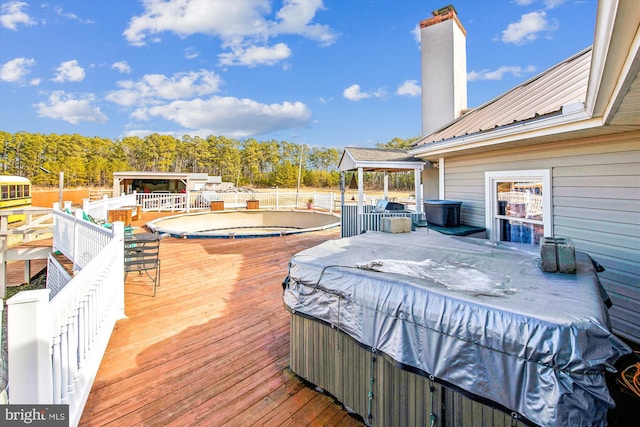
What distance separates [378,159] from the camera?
718 centimetres

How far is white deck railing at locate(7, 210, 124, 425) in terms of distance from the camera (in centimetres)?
148

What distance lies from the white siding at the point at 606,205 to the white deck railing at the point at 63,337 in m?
5.18

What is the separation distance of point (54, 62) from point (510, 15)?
48518 mm

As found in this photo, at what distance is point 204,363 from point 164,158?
53.5 meters

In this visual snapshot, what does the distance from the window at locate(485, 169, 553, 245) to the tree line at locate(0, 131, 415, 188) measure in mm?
29949

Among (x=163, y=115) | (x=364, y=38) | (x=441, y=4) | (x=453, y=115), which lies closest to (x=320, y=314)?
(x=453, y=115)

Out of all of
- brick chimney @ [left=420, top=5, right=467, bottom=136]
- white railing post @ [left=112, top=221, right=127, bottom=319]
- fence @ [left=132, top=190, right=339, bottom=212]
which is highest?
brick chimney @ [left=420, top=5, right=467, bottom=136]

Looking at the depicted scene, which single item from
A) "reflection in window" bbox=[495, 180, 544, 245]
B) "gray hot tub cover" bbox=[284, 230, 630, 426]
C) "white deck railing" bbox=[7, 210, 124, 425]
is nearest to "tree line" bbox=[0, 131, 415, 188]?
"reflection in window" bbox=[495, 180, 544, 245]

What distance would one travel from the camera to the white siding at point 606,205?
309 centimetres

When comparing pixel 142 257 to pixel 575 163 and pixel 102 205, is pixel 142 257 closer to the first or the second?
pixel 102 205

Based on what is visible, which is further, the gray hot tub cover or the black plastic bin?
the black plastic bin

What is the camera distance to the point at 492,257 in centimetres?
252

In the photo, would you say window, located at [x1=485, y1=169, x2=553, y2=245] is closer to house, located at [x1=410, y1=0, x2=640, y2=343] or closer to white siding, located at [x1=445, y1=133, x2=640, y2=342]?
house, located at [x1=410, y1=0, x2=640, y2=343]

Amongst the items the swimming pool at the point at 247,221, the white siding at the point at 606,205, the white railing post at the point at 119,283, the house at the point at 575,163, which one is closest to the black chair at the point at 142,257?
the white railing post at the point at 119,283
